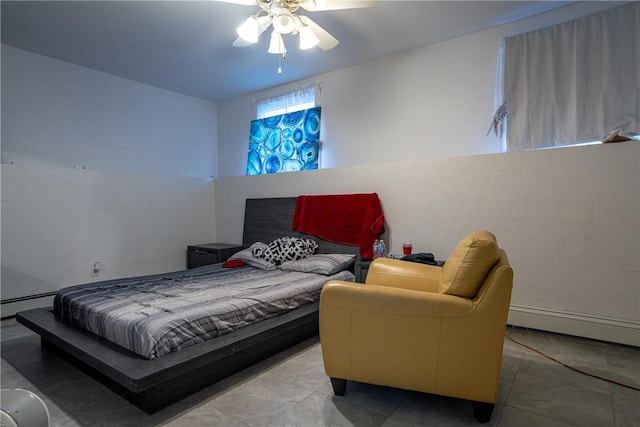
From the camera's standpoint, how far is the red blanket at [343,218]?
3.50 metres

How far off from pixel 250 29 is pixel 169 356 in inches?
85.8

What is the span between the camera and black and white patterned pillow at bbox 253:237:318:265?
3594mm

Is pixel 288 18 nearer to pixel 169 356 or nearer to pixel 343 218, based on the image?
pixel 343 218

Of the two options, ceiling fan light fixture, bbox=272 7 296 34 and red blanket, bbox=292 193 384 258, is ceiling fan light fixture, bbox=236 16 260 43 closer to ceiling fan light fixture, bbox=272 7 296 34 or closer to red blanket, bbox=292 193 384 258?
ceiling fan light fixture, bbox=272 7 296 34

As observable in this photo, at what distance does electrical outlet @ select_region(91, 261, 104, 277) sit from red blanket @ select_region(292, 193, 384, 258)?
2242mm

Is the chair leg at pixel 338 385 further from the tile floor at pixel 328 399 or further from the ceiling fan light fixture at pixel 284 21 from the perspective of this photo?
the ceiling fan light fixture at pixel 284 21

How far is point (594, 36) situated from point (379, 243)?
2.43 metres

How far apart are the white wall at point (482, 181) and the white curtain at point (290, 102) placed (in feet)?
0.41

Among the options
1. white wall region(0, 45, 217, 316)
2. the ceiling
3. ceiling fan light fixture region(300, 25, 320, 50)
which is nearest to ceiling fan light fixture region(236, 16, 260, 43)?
ceiling fan light fixture region(300, 25, 320, 50)

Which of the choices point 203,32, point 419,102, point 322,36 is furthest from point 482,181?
point 203,32

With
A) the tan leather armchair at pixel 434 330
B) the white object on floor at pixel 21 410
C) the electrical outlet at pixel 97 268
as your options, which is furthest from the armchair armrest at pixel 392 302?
the electrical outlet at pixel 97 268

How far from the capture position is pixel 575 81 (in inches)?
109

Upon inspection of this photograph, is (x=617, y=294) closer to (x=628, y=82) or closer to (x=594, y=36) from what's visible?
(x=628, y=82)

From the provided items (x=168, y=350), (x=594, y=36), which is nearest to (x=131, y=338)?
(x=168, y=350)
